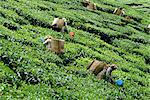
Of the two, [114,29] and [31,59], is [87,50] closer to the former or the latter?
[31,59]

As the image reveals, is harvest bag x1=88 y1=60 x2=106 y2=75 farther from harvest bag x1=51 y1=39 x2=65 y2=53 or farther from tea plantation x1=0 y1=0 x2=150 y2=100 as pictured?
harvest bag x1=51 y1=39 x2=65 y2=53

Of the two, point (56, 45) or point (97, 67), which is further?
point (56, 45)

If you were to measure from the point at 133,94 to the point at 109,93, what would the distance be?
3.07 meters

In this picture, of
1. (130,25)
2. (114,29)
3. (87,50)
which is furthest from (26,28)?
(130,25)

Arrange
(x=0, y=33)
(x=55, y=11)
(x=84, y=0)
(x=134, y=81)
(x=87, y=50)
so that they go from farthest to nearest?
(x=84, y=0), (x=55, y=11), (x=87, y=50), (x=134, y=81), (x=0, y=33)

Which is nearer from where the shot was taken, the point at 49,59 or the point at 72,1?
the point at 49,59

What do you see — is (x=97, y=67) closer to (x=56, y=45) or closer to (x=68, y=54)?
(x=56, y=45)

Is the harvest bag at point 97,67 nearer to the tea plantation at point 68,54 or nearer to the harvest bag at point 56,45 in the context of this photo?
the tea plantation at point 68,54

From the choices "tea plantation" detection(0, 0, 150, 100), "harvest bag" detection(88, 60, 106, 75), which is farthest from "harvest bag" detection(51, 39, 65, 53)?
"harvest bag" detection(88, 60, 106, 75)

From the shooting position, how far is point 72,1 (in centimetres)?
5856

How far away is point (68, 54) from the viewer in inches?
1180

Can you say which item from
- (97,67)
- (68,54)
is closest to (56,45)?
(68,54)

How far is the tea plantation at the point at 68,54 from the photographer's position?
21025 mm

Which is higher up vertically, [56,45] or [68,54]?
[56,45]
